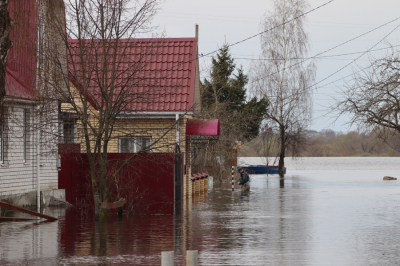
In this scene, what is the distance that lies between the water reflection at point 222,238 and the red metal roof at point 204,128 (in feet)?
16.2

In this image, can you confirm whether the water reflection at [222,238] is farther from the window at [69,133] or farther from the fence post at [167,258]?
the fence post at [167,258]

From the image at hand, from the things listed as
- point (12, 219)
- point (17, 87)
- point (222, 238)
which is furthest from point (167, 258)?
point (17, 87)

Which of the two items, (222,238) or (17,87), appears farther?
(17,87)

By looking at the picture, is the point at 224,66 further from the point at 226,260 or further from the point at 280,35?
the point at 226,260

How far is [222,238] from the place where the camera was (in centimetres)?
1555

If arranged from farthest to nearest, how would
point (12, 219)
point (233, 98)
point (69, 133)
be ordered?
point (233, 98) < point (69, 133) < point (12, 219)

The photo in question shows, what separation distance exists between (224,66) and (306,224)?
3537 centimetres

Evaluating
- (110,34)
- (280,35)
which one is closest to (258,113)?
(280,35)

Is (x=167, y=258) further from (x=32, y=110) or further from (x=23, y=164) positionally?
(x=23, y=164)

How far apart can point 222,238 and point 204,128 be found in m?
13.9

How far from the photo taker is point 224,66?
5338cm

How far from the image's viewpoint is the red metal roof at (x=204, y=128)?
2889 centimetres

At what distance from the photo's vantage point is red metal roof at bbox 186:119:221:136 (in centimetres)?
2889

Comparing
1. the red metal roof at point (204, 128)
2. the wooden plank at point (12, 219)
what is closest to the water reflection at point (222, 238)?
the wooden plank at point (12, 219)
